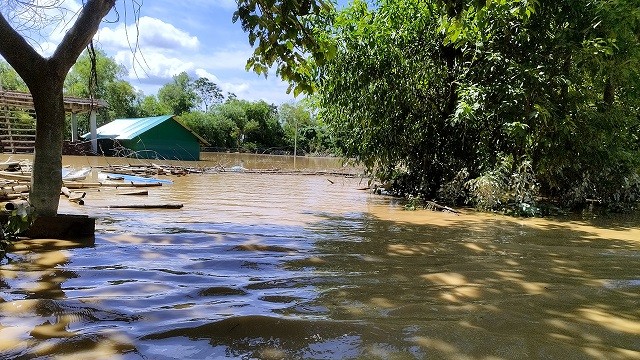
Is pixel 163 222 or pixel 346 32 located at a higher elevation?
pixel 346 32

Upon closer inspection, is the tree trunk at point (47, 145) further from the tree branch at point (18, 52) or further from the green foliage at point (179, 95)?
the green foliage at point (179, 95)

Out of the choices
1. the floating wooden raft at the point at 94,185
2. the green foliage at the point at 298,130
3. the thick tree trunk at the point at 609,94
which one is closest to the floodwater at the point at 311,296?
the floating wooden raft at the point at 94,185

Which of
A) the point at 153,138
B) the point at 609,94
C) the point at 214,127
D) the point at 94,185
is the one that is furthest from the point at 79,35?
the point at 214,127

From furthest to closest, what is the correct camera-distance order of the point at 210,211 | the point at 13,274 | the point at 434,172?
1. the point at 434,172
2. the point at 210,211
3. the point at 13,274

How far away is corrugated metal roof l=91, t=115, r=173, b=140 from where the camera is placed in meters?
30.8

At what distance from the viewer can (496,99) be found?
1002 centimetres

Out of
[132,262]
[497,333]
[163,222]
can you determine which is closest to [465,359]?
[497,333]

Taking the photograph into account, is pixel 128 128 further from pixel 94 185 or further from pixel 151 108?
pixel 151 108

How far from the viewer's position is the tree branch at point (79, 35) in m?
4.73

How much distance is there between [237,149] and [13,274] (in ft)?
166

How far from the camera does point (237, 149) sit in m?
53.4

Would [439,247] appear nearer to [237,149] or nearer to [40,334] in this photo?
[40,334]

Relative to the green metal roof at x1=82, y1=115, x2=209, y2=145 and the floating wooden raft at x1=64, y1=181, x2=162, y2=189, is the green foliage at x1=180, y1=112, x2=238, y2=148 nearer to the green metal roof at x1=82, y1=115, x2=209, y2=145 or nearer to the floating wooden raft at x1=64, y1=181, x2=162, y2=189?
the green metal roof at x1=82, y1=115, x2=209, y2=145

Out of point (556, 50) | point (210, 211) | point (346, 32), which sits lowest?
point (210, 211)
